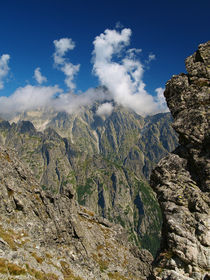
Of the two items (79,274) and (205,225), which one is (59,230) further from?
(205,225)

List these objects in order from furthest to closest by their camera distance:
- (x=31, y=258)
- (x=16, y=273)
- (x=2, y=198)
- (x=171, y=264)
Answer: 1. (x=2, y=198)
2. (x=31, y=258)
3. (x=16, y=273)
4. (x=171, y=264)

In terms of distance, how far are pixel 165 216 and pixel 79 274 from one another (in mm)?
19874

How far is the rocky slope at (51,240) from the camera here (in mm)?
22391

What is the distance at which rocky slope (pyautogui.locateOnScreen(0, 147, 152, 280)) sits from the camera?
22391 mm

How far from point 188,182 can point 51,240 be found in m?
27.9

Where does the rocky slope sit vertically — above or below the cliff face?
below

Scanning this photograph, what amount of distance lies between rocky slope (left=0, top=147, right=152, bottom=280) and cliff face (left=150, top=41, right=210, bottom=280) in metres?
13.1

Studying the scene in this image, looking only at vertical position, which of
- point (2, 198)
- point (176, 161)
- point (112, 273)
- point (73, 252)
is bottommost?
point (112, 273)

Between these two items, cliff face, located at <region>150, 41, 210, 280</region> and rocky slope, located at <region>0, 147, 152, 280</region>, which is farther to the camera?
rocky slope, located at <region>0, 147, 152, 280</region>

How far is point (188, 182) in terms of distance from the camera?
59.1ft

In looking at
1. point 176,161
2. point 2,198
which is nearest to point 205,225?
point 176,161

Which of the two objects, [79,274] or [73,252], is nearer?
[79,274]

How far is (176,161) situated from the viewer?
19.3 metres

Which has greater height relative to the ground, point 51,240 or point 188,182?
point 188,182
